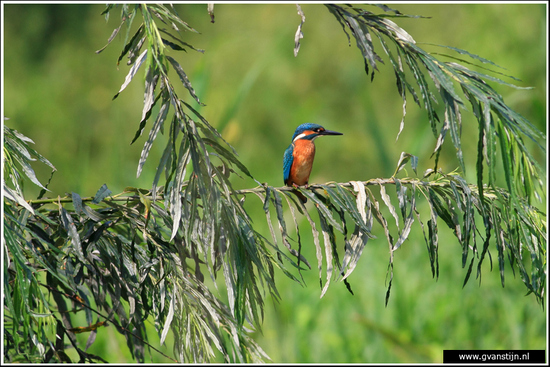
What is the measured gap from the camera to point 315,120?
560cm

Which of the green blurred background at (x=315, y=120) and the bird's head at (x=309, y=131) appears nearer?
the bird's head at (x=309, y=131)

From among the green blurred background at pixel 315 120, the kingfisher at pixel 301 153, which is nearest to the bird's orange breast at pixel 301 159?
the kingfisher at pixel 301 153

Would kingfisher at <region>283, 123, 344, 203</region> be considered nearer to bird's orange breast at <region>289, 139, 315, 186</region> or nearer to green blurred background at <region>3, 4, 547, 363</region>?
bird's orange breast at <region>289, 139, 315, 186</region>

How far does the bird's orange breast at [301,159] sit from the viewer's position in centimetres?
258

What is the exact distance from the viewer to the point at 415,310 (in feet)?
11.5

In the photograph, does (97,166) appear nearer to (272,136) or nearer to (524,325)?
(272,136)

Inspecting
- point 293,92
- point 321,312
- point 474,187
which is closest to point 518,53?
point 293,92

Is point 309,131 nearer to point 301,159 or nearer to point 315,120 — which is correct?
point 301,159

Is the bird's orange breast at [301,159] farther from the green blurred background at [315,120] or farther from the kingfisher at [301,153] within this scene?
the green blurred background at [315,120]

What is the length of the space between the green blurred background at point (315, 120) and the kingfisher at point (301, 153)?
0.32m

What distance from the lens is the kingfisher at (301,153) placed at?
2.58m

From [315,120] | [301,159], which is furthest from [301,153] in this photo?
[315,120]

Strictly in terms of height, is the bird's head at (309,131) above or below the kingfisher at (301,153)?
above

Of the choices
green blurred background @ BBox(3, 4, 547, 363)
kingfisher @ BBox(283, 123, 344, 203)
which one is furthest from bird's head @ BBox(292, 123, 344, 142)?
green blurred background @ BBox(3, 4, 547, 363)
